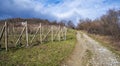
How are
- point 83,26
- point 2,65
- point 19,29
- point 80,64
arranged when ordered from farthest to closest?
point 83,26 < point 19,29 < point 80,64 < point 2,65

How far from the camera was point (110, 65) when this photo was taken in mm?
16734

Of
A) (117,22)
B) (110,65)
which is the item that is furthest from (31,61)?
(117,22)

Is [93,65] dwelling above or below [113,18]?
below

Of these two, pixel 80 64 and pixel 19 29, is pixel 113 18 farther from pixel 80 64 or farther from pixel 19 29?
pixel 80 64

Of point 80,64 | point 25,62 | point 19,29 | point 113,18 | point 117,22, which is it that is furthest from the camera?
point 113,18

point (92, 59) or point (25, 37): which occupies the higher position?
point (25, 37)

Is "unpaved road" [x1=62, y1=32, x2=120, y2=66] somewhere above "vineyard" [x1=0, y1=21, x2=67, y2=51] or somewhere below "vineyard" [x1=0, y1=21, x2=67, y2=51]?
below

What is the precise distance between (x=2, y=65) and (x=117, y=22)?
5721cm

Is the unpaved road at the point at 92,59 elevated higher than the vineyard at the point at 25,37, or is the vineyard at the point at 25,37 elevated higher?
the vineyard at the point at 25,37

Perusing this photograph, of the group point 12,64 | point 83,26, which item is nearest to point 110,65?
point 12,64

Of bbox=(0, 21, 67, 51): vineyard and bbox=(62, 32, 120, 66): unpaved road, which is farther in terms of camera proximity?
bbox=(0, 21, 67, 51): vineyard

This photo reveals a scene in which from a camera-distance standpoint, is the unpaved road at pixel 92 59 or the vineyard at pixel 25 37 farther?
the vineyard at pixel 25 37

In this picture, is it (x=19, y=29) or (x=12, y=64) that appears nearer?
(x=12, y=64)

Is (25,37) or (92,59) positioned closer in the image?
(92,59)
